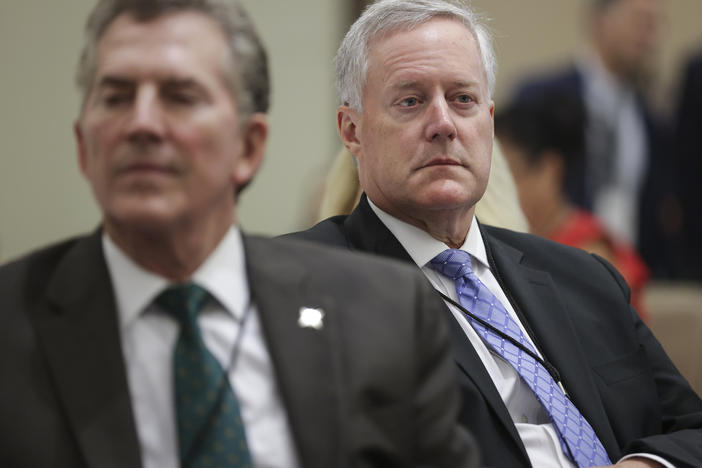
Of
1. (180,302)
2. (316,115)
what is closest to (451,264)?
(180,302)

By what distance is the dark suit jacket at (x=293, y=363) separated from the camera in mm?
1197

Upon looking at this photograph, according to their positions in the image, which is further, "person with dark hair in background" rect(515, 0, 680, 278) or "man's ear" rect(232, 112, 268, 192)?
"person with dark hair in background" rect(515, 0, 680, 278)

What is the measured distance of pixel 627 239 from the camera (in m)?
5.07

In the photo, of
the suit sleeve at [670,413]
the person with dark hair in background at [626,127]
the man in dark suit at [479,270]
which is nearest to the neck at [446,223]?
the man in dark suit at [479,270]

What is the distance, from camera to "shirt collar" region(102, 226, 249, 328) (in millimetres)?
1277

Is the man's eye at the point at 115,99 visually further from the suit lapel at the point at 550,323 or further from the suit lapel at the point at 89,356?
the suit lapel at the point at 550,323

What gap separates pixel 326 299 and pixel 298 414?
0.19 meters

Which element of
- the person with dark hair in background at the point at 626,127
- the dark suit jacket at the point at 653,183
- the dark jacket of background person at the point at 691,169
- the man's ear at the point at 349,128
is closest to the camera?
the man's ear at the point at 349,128

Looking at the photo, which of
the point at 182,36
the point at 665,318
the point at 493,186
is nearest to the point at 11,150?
the point at 493,186

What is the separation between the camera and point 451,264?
6.11 feet

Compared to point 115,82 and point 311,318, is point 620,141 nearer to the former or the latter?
point 311,318

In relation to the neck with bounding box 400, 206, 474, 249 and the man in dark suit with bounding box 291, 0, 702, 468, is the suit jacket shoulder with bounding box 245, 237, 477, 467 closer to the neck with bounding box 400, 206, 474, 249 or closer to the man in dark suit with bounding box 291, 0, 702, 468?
the man in dark suit with bounding box 291, 0, 702, 468

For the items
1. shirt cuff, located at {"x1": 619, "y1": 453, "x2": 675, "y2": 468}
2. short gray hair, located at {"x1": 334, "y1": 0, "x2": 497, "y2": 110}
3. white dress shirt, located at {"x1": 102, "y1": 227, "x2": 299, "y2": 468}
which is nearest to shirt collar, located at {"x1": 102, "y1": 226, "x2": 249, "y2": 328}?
white dress shirt, located at {"x1": 102, "y1": 227, "x2": 299, "y2": 468}

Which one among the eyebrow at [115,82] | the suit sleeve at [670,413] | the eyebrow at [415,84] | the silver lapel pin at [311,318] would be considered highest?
the eyebrow at [415,84]
